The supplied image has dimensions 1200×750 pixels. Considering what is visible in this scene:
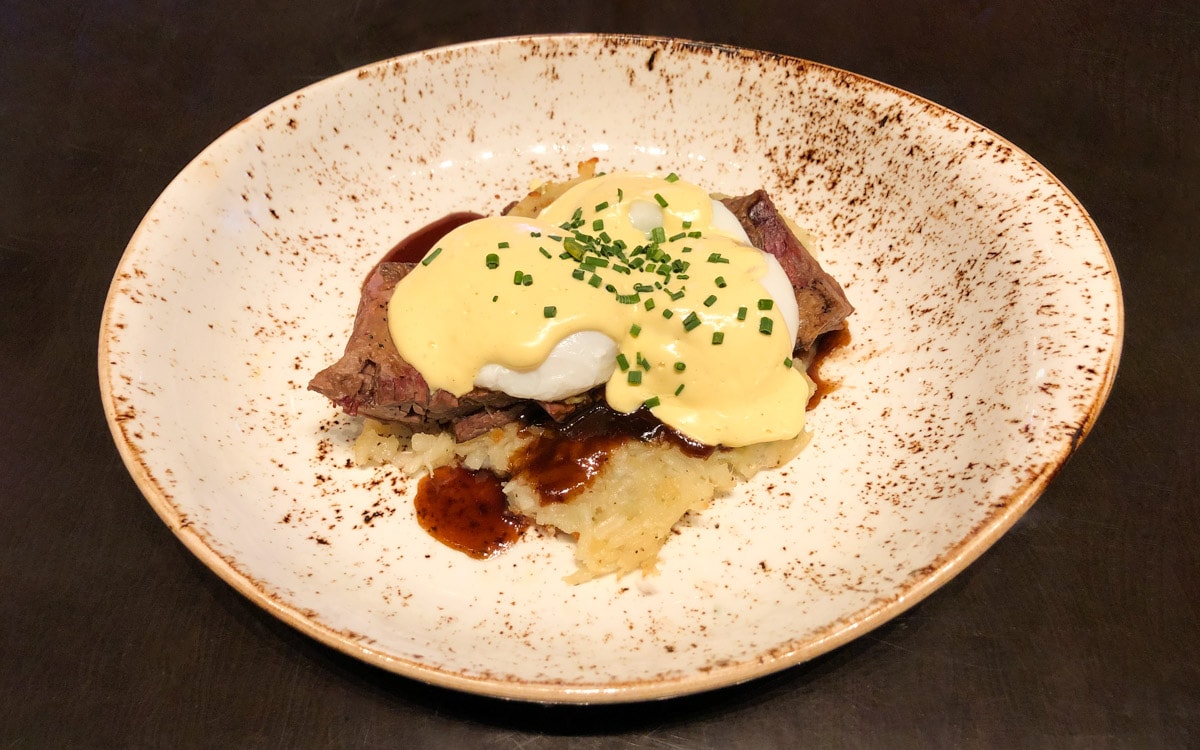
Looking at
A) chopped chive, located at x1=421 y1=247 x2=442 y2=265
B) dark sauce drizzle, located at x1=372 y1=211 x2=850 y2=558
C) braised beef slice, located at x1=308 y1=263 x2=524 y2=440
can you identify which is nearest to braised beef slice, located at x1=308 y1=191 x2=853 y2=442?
braised beef slice, located at x1=308 y1=263 x2=524 y2=440

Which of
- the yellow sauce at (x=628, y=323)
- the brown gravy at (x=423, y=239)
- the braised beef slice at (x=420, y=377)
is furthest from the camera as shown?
the brown gravy at (x=423, y=239)

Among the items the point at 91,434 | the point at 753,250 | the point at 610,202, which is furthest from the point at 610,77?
the point at 91,434

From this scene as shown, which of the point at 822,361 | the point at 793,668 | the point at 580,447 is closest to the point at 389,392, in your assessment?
the point at 580,447

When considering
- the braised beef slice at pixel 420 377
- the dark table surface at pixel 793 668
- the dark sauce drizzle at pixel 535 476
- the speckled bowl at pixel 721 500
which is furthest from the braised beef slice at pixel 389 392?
the dark table surface at pixel 793 668

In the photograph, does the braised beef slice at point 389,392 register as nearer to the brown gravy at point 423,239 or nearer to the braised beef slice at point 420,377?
the braised beef slice at point 420,377

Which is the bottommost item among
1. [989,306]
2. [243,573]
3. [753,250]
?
[989,306]

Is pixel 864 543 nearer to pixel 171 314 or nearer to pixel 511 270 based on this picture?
pixel 511 270
